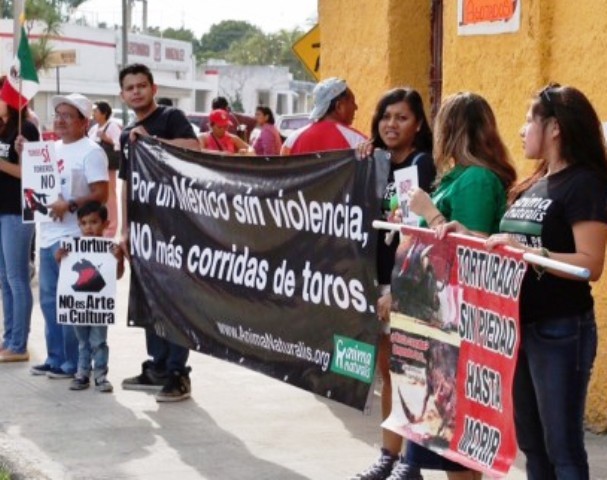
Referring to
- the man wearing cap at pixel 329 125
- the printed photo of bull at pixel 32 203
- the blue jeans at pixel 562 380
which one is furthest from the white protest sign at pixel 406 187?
the printed photo of bull at pixel 32 203

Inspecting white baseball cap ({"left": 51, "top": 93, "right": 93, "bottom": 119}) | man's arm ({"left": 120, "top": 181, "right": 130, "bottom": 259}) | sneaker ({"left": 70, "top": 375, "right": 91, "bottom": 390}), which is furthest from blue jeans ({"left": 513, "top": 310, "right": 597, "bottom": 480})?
white baseball cap ({"left": 51, "top": 93, "right": 93, "bottom": 119})

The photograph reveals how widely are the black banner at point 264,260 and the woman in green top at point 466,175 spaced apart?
0.77m

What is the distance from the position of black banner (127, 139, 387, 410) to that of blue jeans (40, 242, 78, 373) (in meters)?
0.59

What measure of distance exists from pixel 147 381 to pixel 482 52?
3055mm

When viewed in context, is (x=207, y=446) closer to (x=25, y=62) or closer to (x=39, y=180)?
(x=39, y=180)

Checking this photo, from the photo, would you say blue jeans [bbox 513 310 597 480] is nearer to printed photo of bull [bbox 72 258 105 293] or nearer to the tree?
printed photo of bull [bbox 72 258 105 293]

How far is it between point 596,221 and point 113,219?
32.1ft

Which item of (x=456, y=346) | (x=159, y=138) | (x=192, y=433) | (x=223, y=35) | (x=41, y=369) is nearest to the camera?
(x=456, y=346)

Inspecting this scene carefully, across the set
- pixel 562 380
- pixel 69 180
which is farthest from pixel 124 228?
pixel 562 380

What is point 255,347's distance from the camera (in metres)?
7.27

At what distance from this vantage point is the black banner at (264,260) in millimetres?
6414

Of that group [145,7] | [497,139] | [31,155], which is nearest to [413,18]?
[31,155]

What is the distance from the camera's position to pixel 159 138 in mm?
8438

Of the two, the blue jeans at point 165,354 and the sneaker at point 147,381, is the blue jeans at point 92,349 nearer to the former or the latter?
the sneaker at point 147,381
